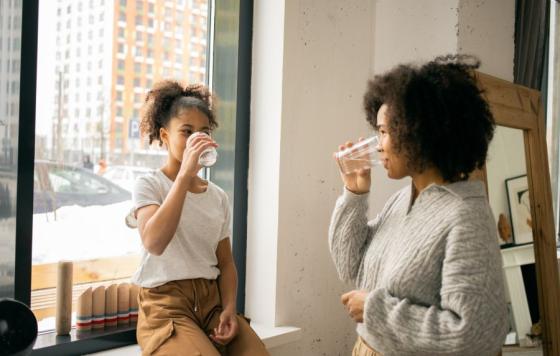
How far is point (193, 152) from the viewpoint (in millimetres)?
1468

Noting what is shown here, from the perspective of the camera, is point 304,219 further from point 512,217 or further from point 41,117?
point 41,117

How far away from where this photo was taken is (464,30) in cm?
231

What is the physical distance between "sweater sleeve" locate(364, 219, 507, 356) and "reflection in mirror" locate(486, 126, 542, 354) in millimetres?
1106

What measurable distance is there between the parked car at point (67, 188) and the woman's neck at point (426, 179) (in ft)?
3.52

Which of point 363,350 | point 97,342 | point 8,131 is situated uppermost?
point 8,131

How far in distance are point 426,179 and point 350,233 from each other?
26 cm

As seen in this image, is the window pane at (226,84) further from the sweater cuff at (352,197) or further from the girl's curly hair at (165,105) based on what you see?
the sweater cuff at (352,197)

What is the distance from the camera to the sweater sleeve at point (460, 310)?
3.63 feet

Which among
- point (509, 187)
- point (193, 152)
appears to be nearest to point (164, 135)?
point (193, 152)

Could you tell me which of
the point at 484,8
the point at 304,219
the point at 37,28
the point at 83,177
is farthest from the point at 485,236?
the point at 484,8

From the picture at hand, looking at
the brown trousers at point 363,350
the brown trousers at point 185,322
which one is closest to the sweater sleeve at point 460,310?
the brown trousers at point 363,350

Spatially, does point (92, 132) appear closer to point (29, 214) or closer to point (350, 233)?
point (29, 214)

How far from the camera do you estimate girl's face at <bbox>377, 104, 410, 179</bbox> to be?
1.31 m

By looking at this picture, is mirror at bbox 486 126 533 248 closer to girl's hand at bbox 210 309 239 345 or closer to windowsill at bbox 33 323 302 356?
windowsill at bbox 33 323 302 356
